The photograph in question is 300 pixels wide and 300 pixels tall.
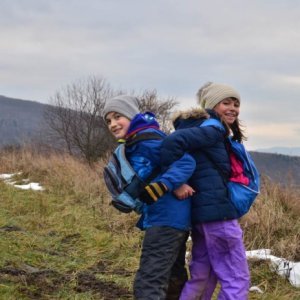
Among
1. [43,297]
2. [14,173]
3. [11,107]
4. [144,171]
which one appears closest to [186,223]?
[144,171]

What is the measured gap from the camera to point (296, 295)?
4.18 metres

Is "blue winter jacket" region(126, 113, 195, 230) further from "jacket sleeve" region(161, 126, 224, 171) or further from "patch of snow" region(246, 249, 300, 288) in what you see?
"patch of snow" region(246, 249, 300, 288)

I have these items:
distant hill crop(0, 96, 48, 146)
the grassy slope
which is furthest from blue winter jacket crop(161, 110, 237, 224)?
distant hill crop(0, 96, 48, 146)

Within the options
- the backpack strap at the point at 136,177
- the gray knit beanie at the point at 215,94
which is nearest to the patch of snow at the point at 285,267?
the gray knit beanie at the point at 215,94

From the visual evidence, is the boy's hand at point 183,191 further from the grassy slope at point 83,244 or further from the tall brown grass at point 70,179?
the tall brown grass at point 70,179

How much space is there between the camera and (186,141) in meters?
2.98

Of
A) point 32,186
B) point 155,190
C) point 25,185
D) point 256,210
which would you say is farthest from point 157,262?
point 25,185

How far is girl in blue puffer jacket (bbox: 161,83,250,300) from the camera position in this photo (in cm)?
302

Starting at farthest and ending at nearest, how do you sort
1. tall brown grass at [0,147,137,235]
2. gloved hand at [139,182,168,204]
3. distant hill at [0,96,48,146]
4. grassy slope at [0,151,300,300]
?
distant hill at [0,96,48,146]
tall brown grass at [0,147,137,235]
grassy slope at [0,151,300,300]
gloved hand at [139,182,168,204]

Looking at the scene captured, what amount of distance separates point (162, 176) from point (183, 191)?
6.0 inches

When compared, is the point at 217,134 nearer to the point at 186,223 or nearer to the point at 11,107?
the point at 186,223

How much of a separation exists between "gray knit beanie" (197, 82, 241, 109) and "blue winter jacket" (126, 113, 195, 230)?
459mm

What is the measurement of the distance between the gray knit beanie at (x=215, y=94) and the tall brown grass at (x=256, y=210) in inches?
85.9

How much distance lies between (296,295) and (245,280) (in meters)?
1.28
